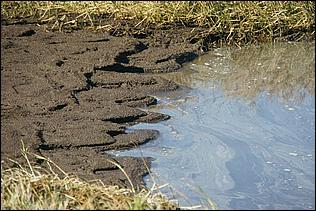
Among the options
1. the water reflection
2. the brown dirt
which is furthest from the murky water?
the brown dirt

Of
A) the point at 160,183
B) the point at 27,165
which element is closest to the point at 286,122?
the point at 160,183

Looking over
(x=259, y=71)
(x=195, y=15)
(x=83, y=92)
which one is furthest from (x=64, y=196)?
(x=195, y=15)

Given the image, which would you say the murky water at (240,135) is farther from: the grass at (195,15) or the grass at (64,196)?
the grass at (195,15)

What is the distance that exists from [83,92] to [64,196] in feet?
7.13

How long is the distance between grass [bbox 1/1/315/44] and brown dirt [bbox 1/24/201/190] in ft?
0.87

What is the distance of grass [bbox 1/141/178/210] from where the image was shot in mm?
3057

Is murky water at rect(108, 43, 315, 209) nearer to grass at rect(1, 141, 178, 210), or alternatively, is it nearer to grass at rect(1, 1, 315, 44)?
grass at rect(1, 141, 178, 210)

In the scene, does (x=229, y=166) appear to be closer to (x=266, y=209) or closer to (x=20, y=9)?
(x=266, y=209)

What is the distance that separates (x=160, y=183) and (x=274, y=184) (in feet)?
1.99

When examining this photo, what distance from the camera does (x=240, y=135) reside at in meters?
4.46

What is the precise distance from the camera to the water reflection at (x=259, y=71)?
5344mm

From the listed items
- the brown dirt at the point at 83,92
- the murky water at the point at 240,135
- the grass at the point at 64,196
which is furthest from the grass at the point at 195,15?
the grass at the point at 64,196

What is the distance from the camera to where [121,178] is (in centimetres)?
386

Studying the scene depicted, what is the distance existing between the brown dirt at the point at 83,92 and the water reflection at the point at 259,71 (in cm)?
23
